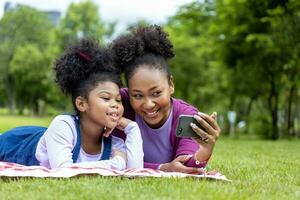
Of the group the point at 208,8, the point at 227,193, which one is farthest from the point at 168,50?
the point at 208,8

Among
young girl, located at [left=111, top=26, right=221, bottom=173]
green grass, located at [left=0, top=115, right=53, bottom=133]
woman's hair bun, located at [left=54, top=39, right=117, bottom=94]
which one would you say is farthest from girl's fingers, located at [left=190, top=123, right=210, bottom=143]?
green grass, located at [left=0, top=115, right=53, bottom=133]

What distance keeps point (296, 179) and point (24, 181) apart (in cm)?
251

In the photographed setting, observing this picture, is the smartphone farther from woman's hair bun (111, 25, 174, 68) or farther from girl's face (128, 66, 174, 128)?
woman's hair bun (111, 25, 174, 68)

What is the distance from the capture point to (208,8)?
885 inches

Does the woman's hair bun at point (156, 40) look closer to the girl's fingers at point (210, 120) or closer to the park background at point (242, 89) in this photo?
the park background at point (242, 89)

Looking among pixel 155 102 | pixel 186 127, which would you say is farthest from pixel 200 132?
pixel 155 102

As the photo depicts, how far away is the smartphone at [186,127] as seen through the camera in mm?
Result: 4650

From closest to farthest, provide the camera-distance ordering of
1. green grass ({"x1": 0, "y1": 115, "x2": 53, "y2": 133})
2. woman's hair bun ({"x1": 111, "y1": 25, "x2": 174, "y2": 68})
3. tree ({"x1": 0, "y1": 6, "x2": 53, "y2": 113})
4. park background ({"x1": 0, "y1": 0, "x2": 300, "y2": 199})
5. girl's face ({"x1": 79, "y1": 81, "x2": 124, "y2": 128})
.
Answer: park background ({"x1": 0, "y1": 0, "x2": 300, "y2": 199})
girl's face ({"x1": 79, "y1": 81, "x2": 124, "y2": 128})
woman's hair bun ({"x1": 111, "y1": 25, "x2": 174, "y2": 68})
green grass ({"x1": 0, "y1": 115, "x2": 53, "y2": 133})
tree ({"x1": 0, "y1": 6, "x2": 53, "y2": 113})

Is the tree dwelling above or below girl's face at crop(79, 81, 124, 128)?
above

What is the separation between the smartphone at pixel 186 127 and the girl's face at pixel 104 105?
2.15ft

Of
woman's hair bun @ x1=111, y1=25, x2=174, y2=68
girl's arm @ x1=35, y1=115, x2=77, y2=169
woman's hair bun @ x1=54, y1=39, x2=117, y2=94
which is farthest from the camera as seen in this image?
woman's hair bun @ x1=111, y1=25, x2=174, y2=68

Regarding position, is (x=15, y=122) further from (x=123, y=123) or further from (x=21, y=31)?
(x=21, y=31)

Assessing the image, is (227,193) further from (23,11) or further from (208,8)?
(23,11)

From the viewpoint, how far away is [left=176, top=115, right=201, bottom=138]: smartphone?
4.65 meters
